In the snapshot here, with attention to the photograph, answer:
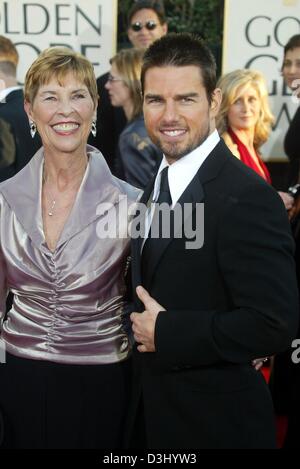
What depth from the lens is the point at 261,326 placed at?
4.64 ft

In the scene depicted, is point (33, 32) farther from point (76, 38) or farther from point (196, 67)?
point (196, 67)

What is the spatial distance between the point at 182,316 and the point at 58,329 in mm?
447

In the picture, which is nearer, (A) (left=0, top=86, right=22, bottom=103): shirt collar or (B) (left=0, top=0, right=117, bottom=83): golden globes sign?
(A) (left=0, top=86, right=22, bottom=103): shirt collar

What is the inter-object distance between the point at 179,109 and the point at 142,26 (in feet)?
9.27

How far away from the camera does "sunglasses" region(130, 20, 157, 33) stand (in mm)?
4223

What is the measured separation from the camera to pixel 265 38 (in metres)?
4.27

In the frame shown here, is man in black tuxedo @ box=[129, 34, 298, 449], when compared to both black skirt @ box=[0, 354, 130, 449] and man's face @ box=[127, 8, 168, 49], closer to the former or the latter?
black skirt @ box=[0, 354, 130, 449]

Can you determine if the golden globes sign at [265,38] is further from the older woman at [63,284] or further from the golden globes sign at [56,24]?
the older woman at [63,284]

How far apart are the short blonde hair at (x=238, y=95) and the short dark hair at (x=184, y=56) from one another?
180 centimetres

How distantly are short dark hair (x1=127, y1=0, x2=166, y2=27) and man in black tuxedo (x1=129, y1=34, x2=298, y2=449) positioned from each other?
2.71 metres

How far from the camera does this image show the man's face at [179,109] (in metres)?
1.61

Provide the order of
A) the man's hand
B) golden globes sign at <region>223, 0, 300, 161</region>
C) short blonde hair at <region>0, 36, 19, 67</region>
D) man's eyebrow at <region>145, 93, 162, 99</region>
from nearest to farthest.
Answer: the man's hand → man's eyebrow at <region>145, 93, 162, 99</region> → short blonde hair at <region>0, 36, 19, 67</region> → golden globes sign at <region>223, 0, 300, 161</region>

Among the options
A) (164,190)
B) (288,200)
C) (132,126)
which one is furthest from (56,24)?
(164,190)

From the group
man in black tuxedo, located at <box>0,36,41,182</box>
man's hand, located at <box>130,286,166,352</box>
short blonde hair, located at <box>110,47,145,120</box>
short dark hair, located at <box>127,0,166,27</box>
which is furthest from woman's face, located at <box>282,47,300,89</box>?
man's hand, located at <box>130,286,166,352</box>
